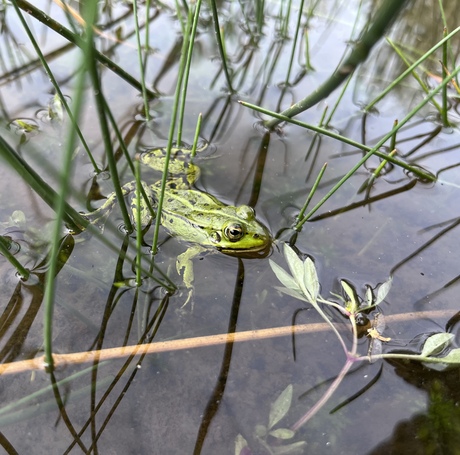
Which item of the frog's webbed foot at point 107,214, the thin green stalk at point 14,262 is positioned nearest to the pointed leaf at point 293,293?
the frog's webbed foot at point 107,214

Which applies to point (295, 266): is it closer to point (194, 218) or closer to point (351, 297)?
point (351, 297)

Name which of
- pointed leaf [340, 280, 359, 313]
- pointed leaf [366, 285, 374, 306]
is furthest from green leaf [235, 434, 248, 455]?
pointed leaf [366, 285, 374, 306]

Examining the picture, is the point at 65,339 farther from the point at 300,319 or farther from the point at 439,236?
the point at 439,236

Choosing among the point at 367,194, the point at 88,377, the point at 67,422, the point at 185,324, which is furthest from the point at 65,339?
the point at 367,194

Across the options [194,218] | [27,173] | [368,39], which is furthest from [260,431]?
[368,39]

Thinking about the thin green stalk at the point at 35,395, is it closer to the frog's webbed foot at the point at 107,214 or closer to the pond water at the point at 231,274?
the pond water at the point at 231,274

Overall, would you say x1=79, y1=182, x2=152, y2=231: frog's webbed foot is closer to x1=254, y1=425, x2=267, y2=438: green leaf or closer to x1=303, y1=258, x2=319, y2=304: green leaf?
x1=303, y1=258, x2=319, y2=304: green leaf

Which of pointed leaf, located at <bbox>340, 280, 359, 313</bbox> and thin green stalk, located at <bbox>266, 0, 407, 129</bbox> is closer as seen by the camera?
Answer: thin green stalk, located at <bbox>266, 0, 407, 129</bbox>
